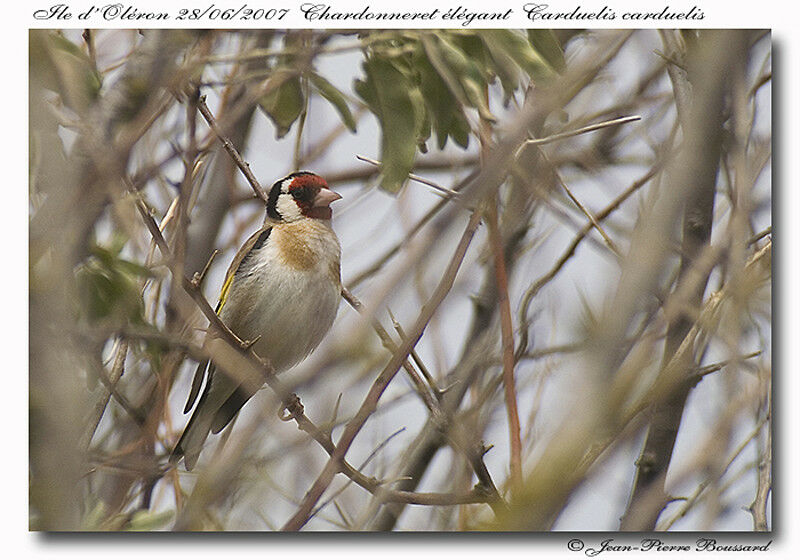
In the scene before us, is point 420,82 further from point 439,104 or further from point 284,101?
point 284,101

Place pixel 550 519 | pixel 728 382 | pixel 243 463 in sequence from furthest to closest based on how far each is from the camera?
pixel 728 382
pixel 243 463
pixel 550 519

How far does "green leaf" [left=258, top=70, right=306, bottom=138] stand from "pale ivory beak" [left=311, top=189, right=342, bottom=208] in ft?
0.51

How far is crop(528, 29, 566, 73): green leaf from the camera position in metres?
2.14

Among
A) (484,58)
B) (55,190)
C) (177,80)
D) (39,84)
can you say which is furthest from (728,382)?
(39,84)

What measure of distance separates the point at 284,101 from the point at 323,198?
22cm

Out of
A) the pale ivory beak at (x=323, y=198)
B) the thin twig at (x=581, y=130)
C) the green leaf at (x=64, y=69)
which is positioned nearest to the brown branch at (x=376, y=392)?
the thin twig at (x=581, y=130)

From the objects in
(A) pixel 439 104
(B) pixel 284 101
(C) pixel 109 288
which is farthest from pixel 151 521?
(A) pixel 439 104

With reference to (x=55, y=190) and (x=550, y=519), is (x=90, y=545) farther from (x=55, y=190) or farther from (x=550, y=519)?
(x=550, y=519)

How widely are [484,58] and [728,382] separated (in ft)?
2.73

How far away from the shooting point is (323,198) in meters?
2.26

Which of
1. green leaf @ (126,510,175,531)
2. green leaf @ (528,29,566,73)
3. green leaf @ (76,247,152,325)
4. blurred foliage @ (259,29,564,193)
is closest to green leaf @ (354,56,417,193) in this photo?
blurred foliage @ (259,29,564,193)

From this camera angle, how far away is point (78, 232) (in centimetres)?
205

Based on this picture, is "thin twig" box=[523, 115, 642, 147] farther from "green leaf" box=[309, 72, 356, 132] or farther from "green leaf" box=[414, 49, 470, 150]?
"green leaf" box=[309, 72, 356, 132]

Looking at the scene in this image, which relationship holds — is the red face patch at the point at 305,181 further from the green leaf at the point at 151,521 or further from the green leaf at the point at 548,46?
the green leaf at the point at 151,521
